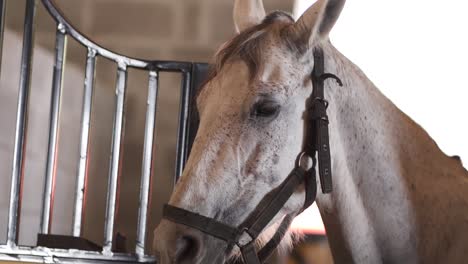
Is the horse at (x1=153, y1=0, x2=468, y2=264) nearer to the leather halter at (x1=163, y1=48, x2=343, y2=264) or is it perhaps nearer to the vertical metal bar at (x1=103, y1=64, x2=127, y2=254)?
the leather halter at (x1=163, y1=48, x2=343, y2=264)

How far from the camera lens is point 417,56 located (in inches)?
112

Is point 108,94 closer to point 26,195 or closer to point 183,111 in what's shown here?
point 26,195

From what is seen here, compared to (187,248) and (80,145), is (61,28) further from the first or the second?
(187,248)

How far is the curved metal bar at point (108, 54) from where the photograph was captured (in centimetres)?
222

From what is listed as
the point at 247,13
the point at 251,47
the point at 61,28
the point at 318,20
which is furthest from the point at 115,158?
the point at 318,20

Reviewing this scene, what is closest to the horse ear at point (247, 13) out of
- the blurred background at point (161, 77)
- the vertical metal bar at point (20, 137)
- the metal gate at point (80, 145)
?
the metal gate at point (80, 145)

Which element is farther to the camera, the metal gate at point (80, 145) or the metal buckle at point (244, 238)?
the metal gate at point (80, 145)

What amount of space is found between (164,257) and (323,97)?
1.52ft

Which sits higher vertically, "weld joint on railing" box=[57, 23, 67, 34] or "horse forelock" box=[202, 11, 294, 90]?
"weld joint on railing" box=[57, 23, 67, 34]

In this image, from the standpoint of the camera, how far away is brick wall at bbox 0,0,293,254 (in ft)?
9.81

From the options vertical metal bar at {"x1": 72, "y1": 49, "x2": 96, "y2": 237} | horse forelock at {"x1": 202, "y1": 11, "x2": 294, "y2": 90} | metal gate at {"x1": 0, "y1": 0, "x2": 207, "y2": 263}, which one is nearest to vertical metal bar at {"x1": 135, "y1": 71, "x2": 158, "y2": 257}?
metal gate at {"x1": 0, "y1": 0, "x2": 207, "y2": 263}

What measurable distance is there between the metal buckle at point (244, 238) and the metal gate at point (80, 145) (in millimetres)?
688

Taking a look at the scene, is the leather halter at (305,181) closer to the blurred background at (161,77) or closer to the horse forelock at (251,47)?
the horse forelock at (251,47)

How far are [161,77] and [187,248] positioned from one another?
1.65 meters
